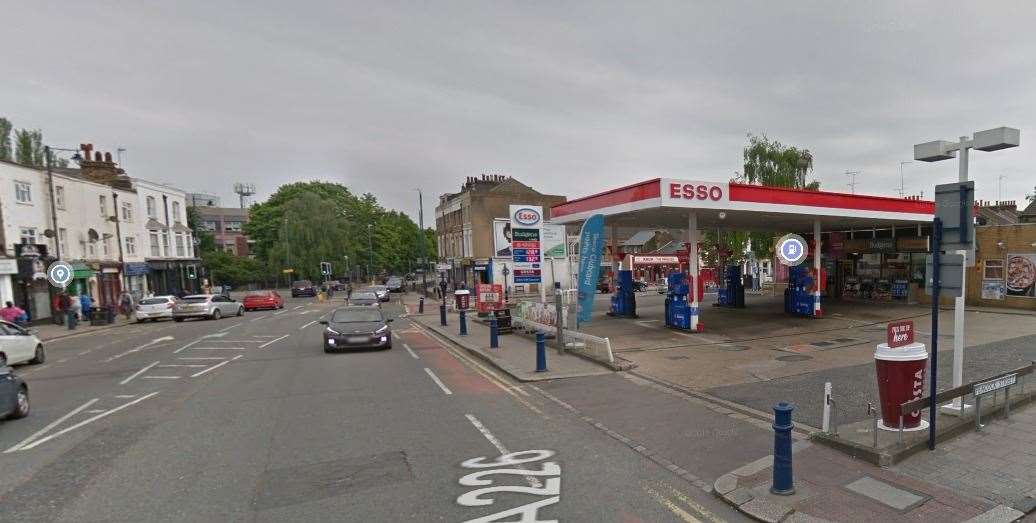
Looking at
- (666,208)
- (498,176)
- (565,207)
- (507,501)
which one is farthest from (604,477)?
(498,176)

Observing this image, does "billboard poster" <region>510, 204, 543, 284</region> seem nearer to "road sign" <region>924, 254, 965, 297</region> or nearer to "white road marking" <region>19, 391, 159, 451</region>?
"white road marking" <region>19, 391, 159, 451</region>

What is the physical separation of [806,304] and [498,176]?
40317 millimetres

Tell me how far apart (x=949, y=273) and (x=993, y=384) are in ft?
6.01

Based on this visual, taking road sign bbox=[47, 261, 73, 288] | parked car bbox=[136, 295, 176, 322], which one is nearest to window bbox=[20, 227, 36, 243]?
road sign bbox=[47, 261, 73, 288]

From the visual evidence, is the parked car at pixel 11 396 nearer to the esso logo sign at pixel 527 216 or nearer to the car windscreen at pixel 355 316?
the car windscreen at pixel 355 316

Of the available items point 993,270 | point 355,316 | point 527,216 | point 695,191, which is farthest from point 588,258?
point 993,270

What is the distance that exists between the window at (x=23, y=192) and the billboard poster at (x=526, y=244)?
28.2m

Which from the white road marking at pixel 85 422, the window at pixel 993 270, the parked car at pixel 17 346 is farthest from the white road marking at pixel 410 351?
the window at pixel 993 270

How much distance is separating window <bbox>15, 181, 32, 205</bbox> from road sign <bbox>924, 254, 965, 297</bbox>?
121ft

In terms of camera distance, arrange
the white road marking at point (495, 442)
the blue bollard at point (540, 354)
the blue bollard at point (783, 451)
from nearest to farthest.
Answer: the blue bollard at point (783, 451)
the white road marking at point (495, 442)
the blue bollard at point (540, 354)

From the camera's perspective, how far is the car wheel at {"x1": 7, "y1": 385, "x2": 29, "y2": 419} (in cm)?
776

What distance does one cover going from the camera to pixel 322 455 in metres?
6.02

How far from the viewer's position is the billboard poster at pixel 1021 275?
60.8 feet

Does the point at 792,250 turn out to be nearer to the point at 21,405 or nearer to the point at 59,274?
the point at 21,405
